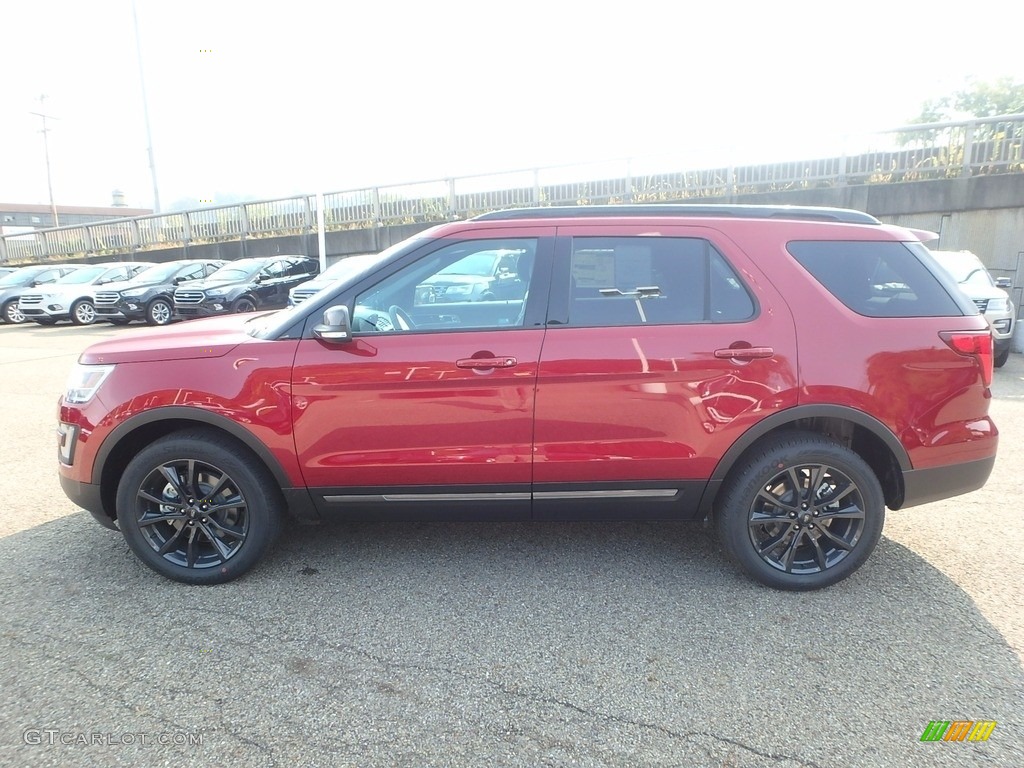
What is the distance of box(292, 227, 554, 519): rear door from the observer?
9.84ft

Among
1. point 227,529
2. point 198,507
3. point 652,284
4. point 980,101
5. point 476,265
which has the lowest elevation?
point 227,529

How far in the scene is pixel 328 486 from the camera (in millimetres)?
3154

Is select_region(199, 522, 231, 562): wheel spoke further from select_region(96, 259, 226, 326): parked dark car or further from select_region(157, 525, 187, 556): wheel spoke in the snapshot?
select_region(96, 259, 226, 326): parked dark car

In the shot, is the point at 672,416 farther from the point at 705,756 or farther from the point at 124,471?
the point at 124,471

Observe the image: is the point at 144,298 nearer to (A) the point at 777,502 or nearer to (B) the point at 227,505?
(B) the point at 227,505

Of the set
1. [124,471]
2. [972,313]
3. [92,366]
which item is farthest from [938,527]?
[92,366]

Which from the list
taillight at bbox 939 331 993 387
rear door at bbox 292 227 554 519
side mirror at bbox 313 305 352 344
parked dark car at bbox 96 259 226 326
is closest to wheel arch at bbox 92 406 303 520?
rear door at bbox 292 227 554 519

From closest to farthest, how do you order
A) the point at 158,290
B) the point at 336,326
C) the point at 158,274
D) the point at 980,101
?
1. the point at 336,326
2. the point at 158,290
3. the point at 158,274
4. the point at 980,101

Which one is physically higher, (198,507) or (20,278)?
(20,278)

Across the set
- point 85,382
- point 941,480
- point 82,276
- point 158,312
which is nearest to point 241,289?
point 158,312

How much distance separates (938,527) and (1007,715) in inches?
70.4

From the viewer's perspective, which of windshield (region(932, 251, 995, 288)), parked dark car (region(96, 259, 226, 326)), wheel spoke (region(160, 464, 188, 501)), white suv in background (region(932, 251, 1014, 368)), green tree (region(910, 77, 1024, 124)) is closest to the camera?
wheel spoke (region(160, 464, 188, 501))

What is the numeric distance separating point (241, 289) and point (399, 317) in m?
13.8

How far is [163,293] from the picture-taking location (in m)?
16.4
